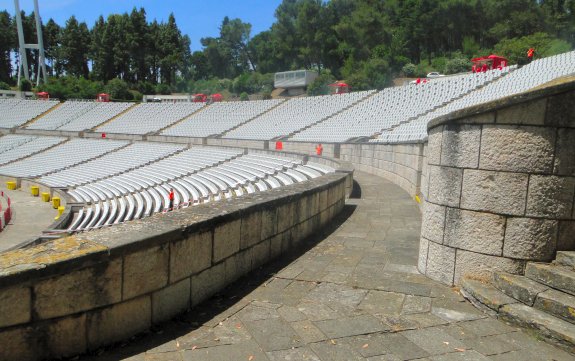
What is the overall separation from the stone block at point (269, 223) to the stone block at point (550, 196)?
252 centimetres

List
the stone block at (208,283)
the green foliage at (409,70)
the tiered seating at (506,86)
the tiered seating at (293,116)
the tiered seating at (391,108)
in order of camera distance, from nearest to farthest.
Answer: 1. the stone block at (208,283)
2. the tiered seating at (506,86)
3. the tiered seating at (391,108)
4. the tiered seating at (293,116)
5. the green foliage at (409,70)

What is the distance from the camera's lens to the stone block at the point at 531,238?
11.7 feet

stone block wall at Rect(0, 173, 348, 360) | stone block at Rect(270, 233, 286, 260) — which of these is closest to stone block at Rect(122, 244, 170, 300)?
stone block wall at Rect(0, 173, 348, 360)

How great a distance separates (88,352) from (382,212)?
6.01 m

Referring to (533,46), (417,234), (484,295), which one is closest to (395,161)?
(417,234)

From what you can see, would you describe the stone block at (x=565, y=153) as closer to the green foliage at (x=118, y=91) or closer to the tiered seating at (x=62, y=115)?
the tiered seating at (x=62, y=115)

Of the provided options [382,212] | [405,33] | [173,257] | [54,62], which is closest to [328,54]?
[405,33]

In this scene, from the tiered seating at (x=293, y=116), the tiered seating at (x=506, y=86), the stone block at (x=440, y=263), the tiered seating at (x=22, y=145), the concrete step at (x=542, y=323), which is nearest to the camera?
the concrete step at (x=542, y=323)

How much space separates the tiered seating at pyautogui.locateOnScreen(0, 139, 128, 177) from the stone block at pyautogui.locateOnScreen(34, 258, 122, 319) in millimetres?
27043

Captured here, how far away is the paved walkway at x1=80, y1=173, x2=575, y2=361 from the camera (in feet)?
9.34

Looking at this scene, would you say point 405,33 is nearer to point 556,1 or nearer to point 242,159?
point 556,1

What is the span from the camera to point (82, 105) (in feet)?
153

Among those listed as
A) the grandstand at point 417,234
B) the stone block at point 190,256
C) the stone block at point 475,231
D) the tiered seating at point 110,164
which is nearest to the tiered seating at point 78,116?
the tiered seating at point 110,164

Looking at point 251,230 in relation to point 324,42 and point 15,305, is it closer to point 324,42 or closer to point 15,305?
point 15,305
